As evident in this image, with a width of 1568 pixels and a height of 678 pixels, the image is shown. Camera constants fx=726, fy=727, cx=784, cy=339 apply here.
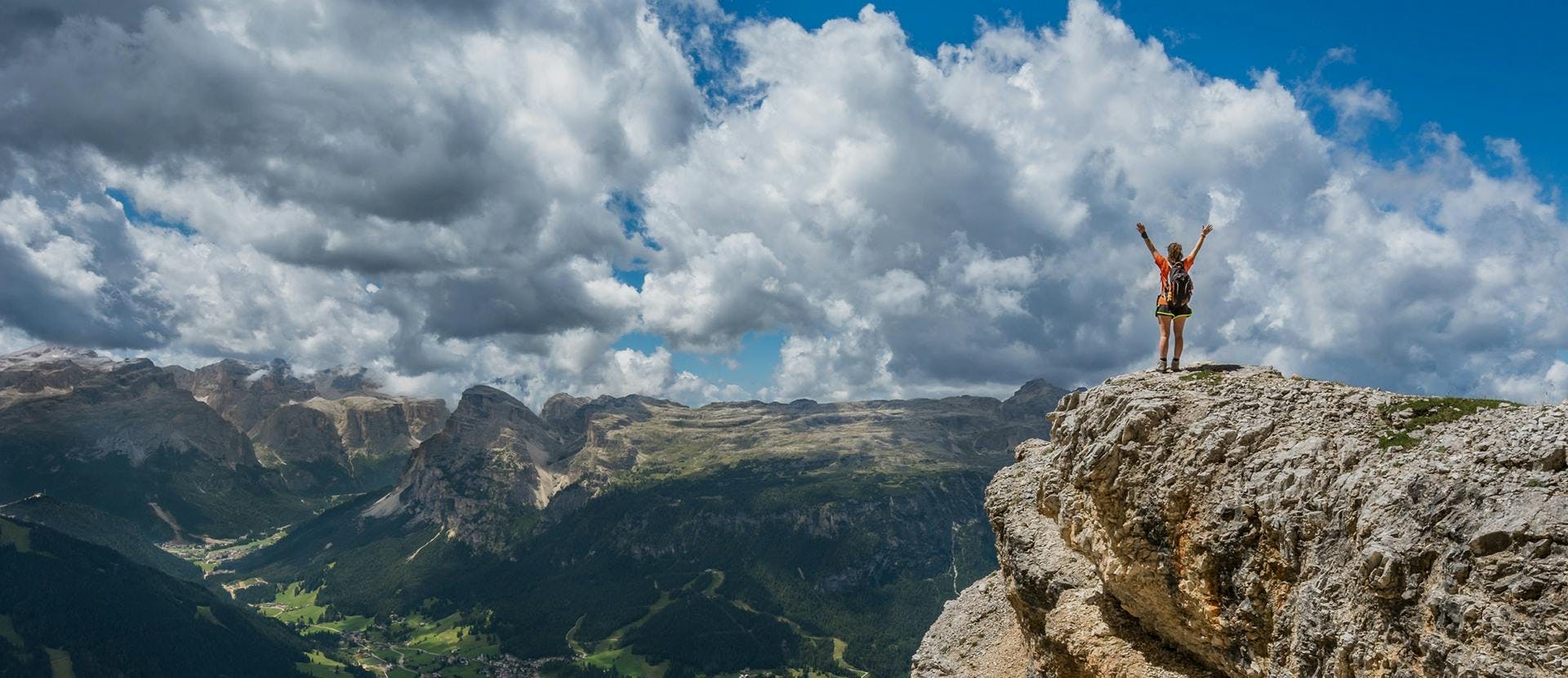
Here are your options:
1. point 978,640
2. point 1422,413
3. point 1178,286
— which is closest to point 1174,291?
point 1178,286

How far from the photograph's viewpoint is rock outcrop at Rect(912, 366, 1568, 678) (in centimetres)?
1234

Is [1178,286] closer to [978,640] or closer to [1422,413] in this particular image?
[1422,413]

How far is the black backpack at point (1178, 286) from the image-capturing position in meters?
24.5

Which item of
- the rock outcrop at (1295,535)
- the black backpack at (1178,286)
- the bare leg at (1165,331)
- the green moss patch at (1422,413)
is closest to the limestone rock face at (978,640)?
the rock outcrop at (1295,535)

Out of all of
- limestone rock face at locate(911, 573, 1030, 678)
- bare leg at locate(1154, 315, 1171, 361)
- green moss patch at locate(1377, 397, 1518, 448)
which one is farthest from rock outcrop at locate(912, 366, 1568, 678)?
limestone rock face at locate(911, 573, 1030, 678)

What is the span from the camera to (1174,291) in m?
24.8

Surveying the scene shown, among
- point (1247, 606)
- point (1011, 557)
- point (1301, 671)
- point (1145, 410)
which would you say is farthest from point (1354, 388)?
point (1011, 557)

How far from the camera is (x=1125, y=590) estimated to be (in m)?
21.9

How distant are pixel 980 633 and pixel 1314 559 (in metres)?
26.8

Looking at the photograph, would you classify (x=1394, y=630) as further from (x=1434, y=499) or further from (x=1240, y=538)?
(x=1240, y=538)

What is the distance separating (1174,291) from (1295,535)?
1065 cm

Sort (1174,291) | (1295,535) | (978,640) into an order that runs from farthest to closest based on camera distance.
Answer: (978,640), (1174,291), (1295,535)

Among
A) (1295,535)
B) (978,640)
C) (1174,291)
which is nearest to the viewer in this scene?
(1295,535)

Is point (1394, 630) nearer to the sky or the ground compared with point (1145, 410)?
nearer to the ground
